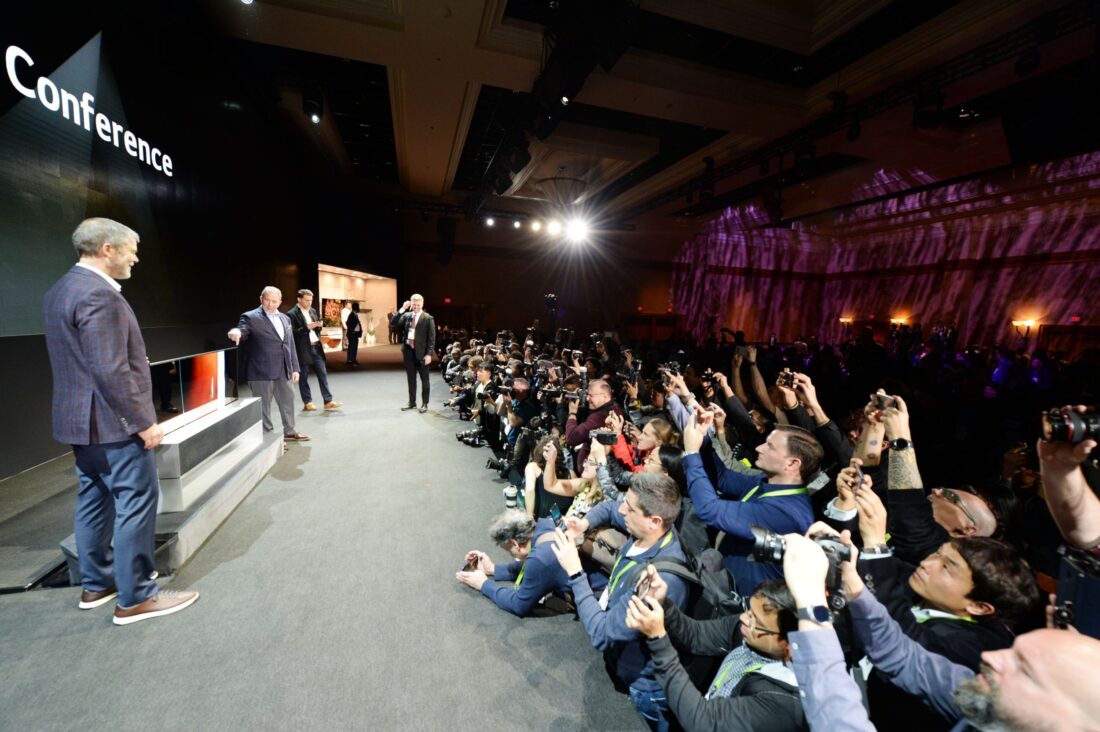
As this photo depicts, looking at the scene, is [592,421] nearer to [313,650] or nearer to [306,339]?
[313,650]

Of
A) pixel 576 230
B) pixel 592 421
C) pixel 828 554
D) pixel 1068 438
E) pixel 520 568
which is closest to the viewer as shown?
pixel 828 554

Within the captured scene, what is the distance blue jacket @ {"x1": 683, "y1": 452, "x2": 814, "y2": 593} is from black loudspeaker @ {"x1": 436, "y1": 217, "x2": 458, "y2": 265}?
11795mm

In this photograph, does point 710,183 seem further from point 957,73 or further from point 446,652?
point 446,652

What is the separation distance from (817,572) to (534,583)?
1.21 metres

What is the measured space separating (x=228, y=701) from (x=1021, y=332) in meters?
15.7

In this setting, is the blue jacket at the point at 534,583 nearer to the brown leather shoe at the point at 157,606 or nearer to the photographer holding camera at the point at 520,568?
the photographer holding camera at the point at 520,568

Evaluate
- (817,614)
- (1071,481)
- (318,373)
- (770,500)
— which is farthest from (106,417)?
(318,373)

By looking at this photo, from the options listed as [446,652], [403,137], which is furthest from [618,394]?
[403,137]

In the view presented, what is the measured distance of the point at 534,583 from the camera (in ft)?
6.04

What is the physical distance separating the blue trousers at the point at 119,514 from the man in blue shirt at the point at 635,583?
5.65 feet

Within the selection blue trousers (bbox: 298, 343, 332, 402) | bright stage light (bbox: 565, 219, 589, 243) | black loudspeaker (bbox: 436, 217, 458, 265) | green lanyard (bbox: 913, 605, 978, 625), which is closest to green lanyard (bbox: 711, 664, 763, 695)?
green lanyard (bbox: 913, 605, 978, 625)

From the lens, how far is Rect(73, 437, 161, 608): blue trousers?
1.72 meters

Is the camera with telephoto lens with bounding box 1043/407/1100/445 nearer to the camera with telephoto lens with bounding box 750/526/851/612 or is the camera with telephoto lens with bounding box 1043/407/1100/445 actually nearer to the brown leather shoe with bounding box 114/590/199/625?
the camera with telephoto lens with bounding box 750/526/851/612

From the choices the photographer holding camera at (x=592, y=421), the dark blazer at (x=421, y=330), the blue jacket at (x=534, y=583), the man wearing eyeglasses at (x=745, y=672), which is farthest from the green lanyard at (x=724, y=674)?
the dark blazer at (x=421, y=330)
